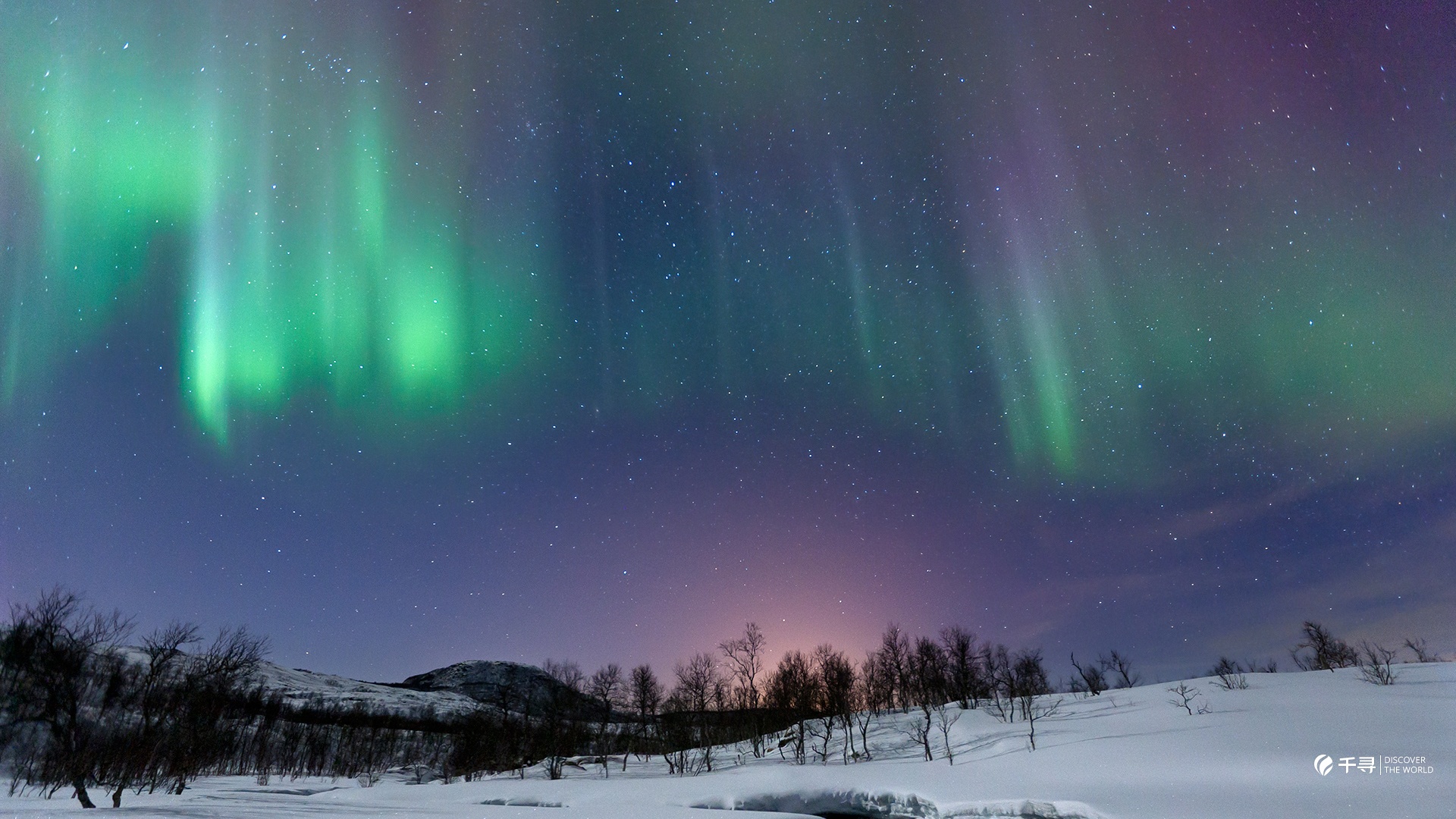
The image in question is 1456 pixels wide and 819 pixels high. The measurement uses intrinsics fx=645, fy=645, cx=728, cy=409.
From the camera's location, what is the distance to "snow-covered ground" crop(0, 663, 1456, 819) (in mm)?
17766

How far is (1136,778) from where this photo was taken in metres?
22.9

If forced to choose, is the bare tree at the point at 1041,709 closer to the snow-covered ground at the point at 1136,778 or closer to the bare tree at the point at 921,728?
the snow-covered ground at the point at 1136,778

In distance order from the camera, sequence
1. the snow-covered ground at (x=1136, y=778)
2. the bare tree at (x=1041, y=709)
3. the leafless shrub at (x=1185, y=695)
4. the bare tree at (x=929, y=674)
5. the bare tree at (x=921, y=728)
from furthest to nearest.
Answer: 1. the bare tree at (x=929, y=674)
2. the bare tree at (x=921, y=728)
3. the bare tree at (x=1041, y=709)
4. the leafless shrub at (x=1185, y=695)
5. the snow-covered ground at (x=1136, y=778)

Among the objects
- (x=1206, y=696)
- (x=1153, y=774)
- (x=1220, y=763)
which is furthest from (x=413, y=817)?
(x=1206, y=696)

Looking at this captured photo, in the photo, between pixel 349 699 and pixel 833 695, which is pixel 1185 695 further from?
pixel 349 699

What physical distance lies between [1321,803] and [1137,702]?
34.1m

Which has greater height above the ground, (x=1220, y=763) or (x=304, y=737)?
(x=1220, y=763)

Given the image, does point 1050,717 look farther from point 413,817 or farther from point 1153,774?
point 413,817

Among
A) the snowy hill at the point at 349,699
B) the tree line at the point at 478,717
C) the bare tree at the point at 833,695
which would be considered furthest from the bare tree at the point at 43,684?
the snowy hill at the point at 349,699

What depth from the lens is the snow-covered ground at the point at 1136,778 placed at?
17766 millimetres

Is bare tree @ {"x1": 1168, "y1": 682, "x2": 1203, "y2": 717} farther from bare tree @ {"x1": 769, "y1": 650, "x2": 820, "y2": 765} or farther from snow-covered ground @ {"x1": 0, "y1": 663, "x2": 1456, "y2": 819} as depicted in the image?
bare tree @ {"x1": 769, "y1": 650, "x2": 820, "y2": 765}

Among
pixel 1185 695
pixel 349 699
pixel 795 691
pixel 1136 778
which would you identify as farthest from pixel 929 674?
pixel 349 699

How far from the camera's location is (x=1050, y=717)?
49.5 meters

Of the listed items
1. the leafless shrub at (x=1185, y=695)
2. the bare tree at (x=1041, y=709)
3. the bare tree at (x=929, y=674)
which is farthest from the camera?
the bare tree at (x=929, y=674)
